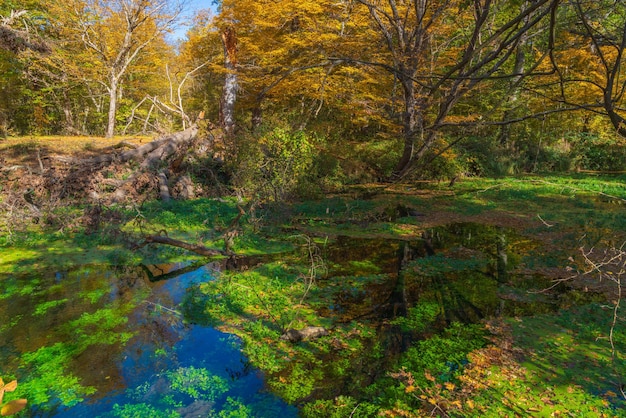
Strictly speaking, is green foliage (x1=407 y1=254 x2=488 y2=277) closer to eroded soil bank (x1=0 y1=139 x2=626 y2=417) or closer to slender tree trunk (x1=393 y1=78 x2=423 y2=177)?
eroded soil bank (x1=0 y1=139 x2=626 y2=417)

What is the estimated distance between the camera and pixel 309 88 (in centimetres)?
1777

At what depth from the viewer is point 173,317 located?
17.1 feet

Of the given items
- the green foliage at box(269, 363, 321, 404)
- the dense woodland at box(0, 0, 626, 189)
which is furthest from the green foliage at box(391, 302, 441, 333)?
the dense woodland at box(0, 0, 626, 189)

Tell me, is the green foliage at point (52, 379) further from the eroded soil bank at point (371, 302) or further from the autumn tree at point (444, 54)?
the autumn tree at point (444, 54)

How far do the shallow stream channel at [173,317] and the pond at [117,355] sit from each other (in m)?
0.01

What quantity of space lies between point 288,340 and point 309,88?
14.8 m

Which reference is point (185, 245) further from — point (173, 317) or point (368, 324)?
point (368, 324)

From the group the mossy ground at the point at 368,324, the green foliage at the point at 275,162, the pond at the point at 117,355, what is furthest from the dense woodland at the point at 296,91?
the pond at the point at 117,355

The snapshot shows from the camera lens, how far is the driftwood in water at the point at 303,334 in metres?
4.69

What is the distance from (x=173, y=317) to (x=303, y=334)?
5.89 ft

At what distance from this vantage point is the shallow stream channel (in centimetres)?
371

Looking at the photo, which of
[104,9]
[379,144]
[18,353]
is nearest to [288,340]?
[18,353]

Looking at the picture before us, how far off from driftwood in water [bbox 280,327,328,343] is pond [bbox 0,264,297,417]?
0.59 m

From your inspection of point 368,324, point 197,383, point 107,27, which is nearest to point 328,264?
point 368,324
